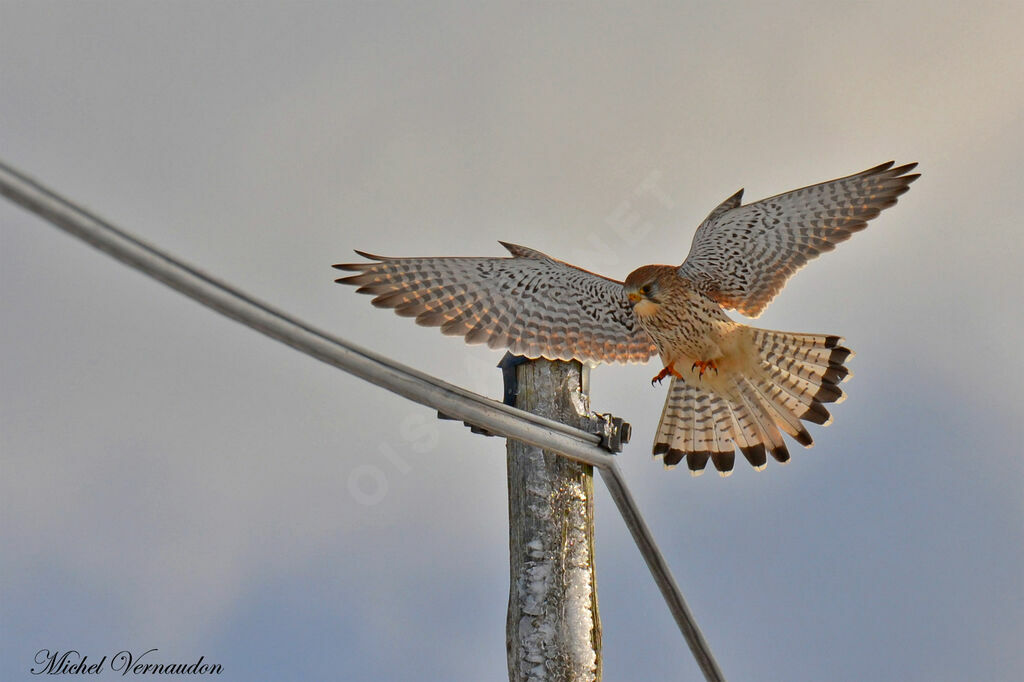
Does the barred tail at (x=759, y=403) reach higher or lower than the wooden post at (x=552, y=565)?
higher

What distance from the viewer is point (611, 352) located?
5469 mm

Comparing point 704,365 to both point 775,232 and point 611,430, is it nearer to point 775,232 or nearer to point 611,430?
point 775,232

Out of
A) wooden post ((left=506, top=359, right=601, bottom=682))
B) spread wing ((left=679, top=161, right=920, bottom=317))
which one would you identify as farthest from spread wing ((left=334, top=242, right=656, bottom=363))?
wooden post ((left=506, top=359, right=601, bottom=682))

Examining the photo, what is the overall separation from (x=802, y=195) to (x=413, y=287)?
2059 millimetres

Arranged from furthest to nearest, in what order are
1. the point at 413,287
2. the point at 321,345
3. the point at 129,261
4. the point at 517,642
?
the point at 413,287 → the point at 517,642 → the point at 321,345 → the point at 129,261

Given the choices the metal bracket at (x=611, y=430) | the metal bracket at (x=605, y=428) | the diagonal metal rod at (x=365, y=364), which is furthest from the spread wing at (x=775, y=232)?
the diagonal metal rod at (x=365, y=364)

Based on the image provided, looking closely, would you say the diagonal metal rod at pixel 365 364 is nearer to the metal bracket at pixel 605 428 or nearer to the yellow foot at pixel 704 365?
the metal bracket at pixel 605 428

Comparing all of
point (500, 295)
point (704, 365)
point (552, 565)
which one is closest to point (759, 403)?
point (704, 365)

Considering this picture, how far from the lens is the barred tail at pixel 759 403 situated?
17.6 feet

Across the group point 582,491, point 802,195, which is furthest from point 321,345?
point 802,195

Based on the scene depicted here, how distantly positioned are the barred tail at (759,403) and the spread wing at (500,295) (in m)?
0.55

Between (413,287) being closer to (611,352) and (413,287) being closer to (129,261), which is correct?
(611,352)

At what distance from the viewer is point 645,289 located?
5453 mm

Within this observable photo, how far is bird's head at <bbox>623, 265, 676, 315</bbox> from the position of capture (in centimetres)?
543
